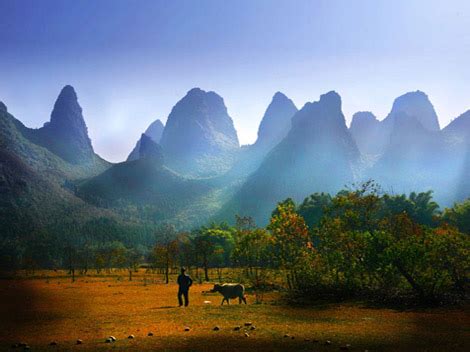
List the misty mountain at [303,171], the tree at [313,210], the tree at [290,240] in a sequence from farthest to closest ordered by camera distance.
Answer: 1. the misty mountain at [303,171]
2. the tree at [313,210]
3. the tree at [290,240]

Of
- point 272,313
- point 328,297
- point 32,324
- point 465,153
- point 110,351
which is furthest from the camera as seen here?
point 465,153

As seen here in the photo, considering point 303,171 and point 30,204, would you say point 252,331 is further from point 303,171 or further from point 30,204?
point 303,171

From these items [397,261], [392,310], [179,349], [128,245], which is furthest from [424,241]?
[128,245]

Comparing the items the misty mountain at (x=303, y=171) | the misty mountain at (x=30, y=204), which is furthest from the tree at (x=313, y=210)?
the misty mountain at (x=303, y=171)

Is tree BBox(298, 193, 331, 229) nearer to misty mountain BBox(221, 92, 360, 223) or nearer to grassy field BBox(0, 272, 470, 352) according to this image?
grassy field BBox(0, 272, 470, 352)

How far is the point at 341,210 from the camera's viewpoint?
25438 mm

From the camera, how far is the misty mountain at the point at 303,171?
174 m

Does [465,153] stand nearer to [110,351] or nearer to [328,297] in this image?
[328,297]

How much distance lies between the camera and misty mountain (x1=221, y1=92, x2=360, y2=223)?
17362 cm

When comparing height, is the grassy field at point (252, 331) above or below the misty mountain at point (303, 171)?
below

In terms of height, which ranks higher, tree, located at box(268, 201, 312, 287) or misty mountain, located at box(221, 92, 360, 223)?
misty mountain, located at box(221, 92, 360, 223)

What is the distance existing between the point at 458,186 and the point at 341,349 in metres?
148

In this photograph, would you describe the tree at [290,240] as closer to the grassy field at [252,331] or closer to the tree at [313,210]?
the grassy field at [252,331]

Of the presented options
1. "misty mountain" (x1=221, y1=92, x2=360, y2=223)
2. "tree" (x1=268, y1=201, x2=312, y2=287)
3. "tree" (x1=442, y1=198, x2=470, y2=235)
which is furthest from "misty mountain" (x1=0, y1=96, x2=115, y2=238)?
"tree" (x1=442, y1=198, x2=470, y2=235)
